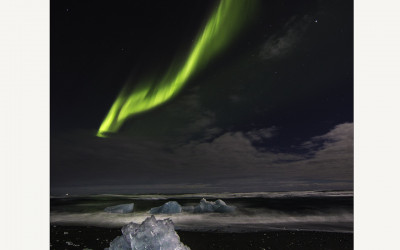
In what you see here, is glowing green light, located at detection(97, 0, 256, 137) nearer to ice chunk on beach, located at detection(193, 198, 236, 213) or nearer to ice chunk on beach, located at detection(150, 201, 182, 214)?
ice chunk on beach, located at detection(150, 201, 182, 214)

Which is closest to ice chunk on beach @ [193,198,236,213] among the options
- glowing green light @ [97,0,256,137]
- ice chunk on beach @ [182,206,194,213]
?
ice chunk on beach @ [182,206,194,213]

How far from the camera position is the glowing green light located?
354 centimetres

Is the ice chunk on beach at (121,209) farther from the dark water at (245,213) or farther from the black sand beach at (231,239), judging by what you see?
the black sand beach at (231,239)

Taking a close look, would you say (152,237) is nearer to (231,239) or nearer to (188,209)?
(188,209)

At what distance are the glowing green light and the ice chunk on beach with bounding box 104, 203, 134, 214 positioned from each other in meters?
0.75

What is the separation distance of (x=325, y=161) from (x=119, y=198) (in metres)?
2.11

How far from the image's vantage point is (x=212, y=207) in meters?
3.45

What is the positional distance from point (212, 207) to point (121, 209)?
92 centimetres

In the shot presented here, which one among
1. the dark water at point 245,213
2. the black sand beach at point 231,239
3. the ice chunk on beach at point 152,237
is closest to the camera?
the ice chunk on beach at point 152,237

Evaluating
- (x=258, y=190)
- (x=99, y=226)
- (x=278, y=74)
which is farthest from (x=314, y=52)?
(x=99, y=226)

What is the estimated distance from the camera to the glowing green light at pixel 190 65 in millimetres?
3543

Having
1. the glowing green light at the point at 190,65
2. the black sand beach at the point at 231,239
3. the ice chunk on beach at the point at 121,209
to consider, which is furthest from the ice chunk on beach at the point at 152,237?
the glowing green light at the point at 190,65

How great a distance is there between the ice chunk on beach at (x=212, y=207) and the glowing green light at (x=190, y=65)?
1144 millimetres

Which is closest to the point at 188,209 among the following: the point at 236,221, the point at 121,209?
the point at 236,221
